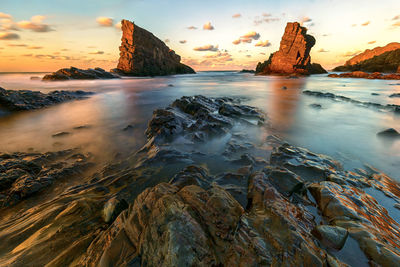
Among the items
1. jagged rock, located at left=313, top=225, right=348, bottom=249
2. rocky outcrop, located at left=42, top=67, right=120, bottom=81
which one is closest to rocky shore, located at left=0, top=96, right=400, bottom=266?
jagged rock, located at left=313, top=225, right=348, bottom=249

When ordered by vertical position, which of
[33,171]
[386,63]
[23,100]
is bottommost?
[33,171]

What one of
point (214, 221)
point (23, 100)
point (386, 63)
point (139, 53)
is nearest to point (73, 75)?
point (139, 53)

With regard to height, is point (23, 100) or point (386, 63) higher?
point (386, 63)

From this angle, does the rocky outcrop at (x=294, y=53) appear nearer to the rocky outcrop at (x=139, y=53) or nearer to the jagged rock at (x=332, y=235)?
the rocky outcrop at (x=139, y=53)

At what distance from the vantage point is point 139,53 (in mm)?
54500

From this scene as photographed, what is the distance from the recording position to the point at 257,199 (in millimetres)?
1759

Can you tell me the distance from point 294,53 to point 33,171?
80851 millimetres

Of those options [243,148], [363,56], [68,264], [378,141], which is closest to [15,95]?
[68,264]

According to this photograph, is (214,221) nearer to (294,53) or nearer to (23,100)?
(23,100)

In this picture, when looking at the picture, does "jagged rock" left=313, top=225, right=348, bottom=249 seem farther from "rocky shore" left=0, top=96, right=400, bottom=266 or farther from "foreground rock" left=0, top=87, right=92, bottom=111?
"foreground rock" left=0, top=87, right=92, bottom=111

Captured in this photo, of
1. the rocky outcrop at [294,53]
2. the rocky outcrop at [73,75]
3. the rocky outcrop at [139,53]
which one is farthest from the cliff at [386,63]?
the rocky outcrop at [73,75]

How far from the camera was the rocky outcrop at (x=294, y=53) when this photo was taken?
204 ft

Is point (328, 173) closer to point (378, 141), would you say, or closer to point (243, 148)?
point (243, 148)

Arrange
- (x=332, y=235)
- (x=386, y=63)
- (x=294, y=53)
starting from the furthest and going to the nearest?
(x=294, y=53), (x=386, y=63), (x=332, y=235)
